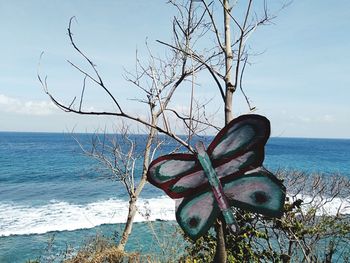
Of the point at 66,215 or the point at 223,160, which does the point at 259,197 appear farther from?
the point at 66,215

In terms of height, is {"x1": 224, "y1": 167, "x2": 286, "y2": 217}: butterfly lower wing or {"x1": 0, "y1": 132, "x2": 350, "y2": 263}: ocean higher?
{"x1": 224, "y1": 167, "x2": 286, "y2": 217}: butterfly lower wing

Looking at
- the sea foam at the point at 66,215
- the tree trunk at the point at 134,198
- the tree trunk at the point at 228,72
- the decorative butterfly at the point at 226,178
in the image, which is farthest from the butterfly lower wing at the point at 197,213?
the sea foam at the point at 66,215

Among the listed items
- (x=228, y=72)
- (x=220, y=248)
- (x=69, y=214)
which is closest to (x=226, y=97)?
(x=228, y=72)

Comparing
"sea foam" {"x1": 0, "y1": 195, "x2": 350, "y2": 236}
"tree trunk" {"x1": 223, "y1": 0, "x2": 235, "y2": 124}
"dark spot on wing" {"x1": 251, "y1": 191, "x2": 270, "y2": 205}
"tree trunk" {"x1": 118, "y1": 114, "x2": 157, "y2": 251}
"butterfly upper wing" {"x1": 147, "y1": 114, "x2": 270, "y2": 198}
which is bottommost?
"sea foam" {"x1": 0, "y1": 195, "x2": 350, "y2": 236}

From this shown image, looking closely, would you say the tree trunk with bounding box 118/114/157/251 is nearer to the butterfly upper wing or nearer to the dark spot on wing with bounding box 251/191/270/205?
the butterfly upper wing

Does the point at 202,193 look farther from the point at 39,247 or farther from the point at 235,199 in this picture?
the point at 39,247

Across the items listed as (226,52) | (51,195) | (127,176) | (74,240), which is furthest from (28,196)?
(226,52)

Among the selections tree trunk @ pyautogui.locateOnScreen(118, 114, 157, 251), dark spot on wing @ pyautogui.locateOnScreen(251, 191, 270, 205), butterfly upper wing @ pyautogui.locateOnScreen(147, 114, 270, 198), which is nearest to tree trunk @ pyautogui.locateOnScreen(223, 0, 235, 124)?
butterfly upper wing @ pyautogui.locateOnScreen(147, 114, 270, 198)

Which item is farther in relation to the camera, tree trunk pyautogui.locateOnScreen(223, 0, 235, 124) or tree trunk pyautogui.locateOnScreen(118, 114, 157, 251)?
tree trunk pyautogui.locateOnScreen(118, 114, 157, 251)
